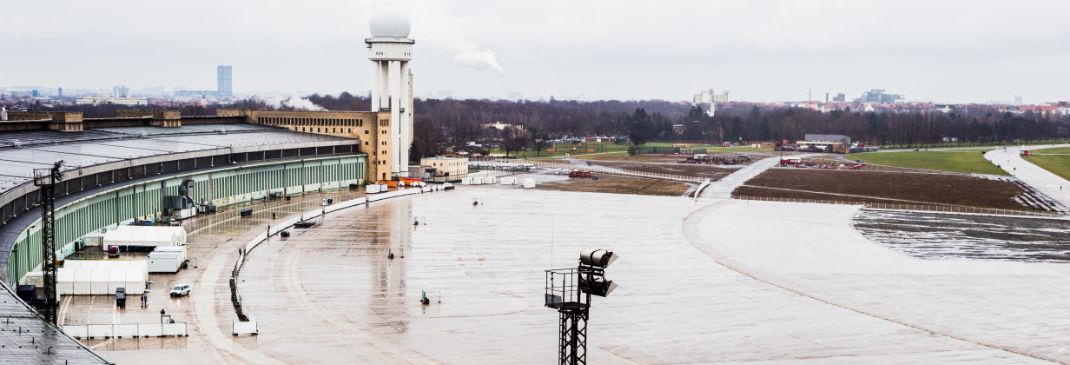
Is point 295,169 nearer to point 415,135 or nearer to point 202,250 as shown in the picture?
point 202,250

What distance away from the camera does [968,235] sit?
239 ft

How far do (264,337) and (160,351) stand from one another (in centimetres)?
389

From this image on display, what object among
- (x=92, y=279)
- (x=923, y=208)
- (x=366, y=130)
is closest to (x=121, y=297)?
(x=92, y=279)

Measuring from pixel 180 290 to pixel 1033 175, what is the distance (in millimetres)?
108860

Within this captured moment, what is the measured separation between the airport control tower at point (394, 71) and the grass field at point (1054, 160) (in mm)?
70937

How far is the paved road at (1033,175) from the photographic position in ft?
348

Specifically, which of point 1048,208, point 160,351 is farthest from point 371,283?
point 1048,208

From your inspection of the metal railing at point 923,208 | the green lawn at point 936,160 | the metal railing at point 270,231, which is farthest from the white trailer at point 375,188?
the green lawn at point 936,160

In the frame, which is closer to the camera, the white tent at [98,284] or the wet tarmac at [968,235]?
the white tent at [98,284]

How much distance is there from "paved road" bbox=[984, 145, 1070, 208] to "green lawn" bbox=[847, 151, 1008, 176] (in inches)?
76.1

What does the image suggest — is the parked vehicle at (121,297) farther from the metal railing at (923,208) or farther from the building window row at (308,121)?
the building window row at (308,121)

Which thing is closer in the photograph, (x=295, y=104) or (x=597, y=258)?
(x=597, y=258)

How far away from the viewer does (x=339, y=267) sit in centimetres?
5566

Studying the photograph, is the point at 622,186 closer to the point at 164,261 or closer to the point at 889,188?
the point at 889,188
